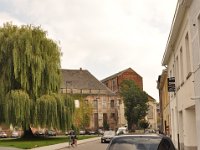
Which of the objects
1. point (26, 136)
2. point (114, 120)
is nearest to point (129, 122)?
point (114, 120)

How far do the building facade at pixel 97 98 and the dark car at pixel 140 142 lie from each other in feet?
322

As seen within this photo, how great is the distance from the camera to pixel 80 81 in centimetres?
11319

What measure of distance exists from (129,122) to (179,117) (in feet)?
220

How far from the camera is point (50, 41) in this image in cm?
5150

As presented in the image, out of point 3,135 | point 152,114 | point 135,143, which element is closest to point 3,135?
point 3,135

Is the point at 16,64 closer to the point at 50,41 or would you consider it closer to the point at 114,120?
the point at 50,41

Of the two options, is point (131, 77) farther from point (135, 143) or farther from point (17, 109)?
point (135, 143)

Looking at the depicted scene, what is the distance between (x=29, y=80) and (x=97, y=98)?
204ft

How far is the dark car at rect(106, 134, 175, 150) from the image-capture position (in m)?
10.5

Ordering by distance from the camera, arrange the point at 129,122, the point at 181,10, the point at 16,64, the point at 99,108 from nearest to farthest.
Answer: the point at 181,10 < the point at 16,64 < the point at 129,122 < the point at 99,108

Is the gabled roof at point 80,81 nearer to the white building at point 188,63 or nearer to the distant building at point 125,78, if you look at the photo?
the distant building at point 125,78

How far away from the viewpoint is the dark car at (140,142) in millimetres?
10453

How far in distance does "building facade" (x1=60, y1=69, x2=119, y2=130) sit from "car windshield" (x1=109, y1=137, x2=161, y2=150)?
9828cm

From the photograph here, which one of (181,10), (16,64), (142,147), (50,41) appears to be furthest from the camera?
(50,41)
